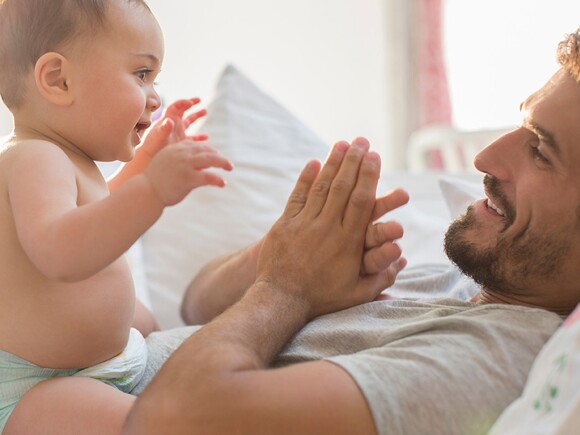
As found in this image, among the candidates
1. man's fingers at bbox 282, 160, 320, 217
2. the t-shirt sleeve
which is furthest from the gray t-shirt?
man's fingers at bbox 282, 160, 320, 217

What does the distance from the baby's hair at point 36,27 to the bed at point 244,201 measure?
74 centimetres

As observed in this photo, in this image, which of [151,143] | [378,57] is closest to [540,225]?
[151,143]

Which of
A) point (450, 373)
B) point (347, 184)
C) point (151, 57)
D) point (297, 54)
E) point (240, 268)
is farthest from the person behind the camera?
point (297, 54)

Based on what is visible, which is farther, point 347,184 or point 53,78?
point 347,184

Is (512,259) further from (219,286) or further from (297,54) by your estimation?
(297,54)

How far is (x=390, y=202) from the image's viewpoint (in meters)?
1.20

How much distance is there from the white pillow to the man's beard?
2.29 ft

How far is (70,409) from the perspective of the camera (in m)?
1.00

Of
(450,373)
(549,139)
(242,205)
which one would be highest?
(549,139)

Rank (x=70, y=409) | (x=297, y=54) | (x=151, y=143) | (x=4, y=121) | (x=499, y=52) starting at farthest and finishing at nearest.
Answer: (x=297, y=54) → (x=499, y=52) → (x=4, y=121) → (x=151, y=143) → (x=70, y=409)

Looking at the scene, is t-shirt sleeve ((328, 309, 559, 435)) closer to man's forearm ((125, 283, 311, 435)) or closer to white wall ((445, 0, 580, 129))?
man's forearm ((125, 283, 311, 435))

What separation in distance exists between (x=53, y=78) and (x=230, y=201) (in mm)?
825

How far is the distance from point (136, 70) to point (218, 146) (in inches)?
32.7

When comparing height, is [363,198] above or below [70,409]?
above
